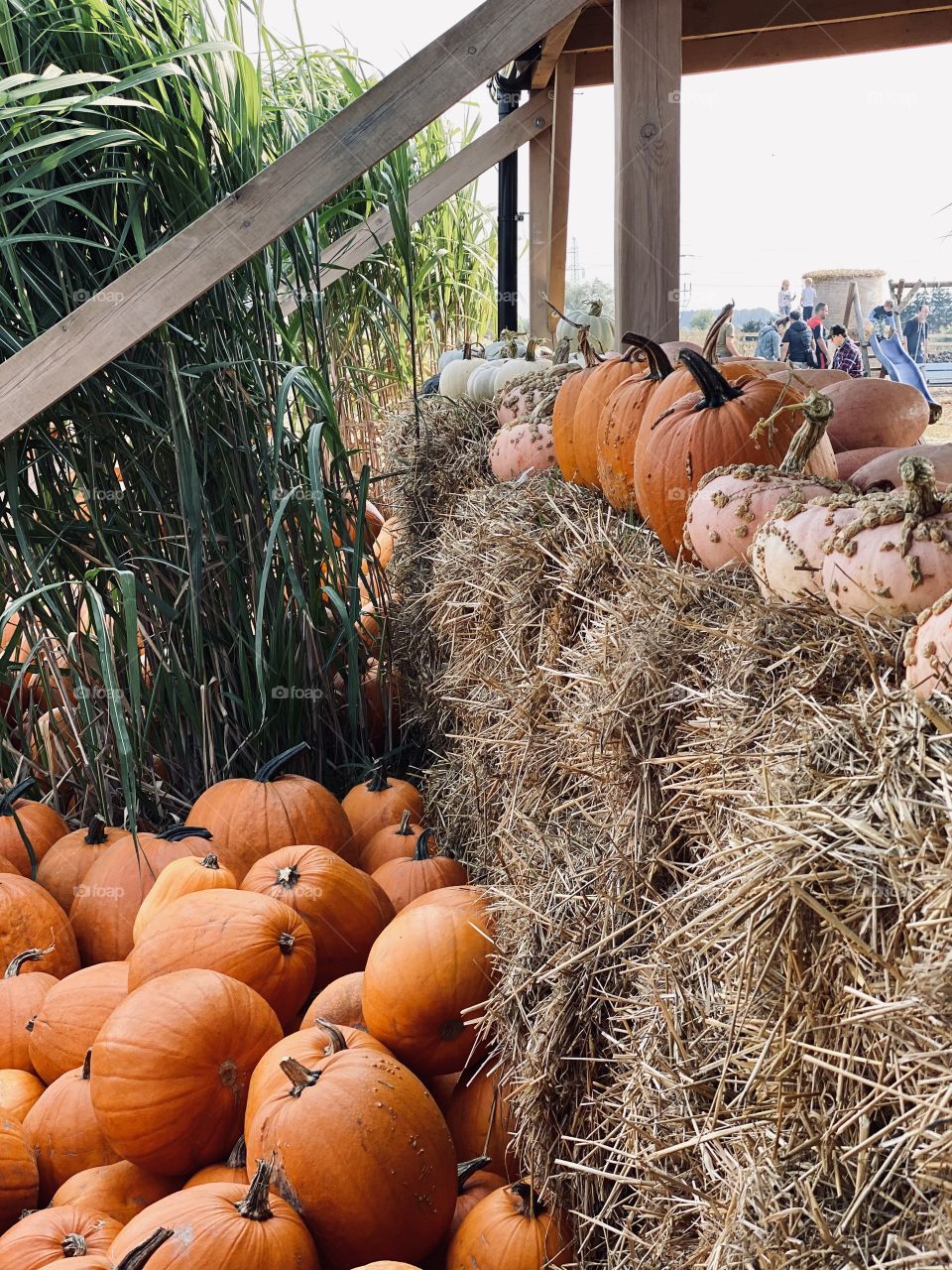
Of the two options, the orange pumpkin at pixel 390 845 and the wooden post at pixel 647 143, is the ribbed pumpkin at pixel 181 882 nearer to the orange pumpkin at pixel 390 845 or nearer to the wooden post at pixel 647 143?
the orange pumpkin at pixel 390 845

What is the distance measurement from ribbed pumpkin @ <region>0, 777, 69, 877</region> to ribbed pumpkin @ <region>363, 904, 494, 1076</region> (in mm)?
1117

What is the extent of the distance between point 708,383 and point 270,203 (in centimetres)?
94

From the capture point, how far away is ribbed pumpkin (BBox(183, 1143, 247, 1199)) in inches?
59.7

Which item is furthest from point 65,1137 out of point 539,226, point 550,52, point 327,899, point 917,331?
point 917,331

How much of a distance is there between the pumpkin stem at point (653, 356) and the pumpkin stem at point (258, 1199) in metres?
1.55

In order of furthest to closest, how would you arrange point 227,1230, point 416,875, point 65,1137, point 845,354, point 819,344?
point 819,344 → point 845,354 → point 416,875 → point 65,1137 → point 227,1230

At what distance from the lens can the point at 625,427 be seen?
2053 millimetres

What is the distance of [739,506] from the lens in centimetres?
147

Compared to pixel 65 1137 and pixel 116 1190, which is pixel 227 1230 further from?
pixel 65 1137

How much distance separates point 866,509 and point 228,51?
6.96ft

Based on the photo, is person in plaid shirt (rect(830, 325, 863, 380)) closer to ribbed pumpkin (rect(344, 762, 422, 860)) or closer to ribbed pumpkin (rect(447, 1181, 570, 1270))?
ribbed pumpkin (rect(344, 762, 422, 860))

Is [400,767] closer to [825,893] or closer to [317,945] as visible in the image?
[317,945]

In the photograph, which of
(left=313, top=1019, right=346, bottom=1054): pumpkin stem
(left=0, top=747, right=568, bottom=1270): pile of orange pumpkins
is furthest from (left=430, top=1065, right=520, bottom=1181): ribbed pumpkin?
(left=313, top=1019, right=346, bottom=1054): pumpkin stem

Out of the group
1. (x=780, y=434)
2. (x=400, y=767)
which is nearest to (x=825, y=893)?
(x=780, y=434)
